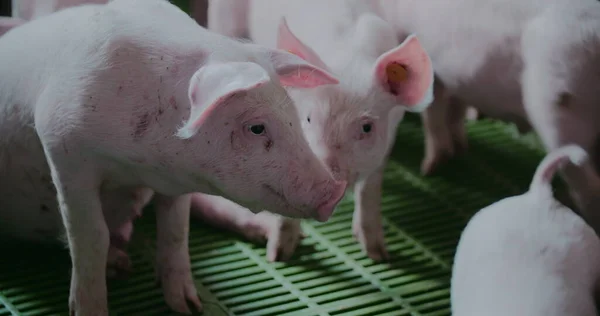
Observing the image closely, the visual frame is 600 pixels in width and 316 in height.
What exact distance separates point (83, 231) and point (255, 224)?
75 centimetres

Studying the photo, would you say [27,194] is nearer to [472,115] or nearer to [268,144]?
[268,144]

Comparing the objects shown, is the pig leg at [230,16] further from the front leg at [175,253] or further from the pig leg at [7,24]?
the front leg at [175,253]

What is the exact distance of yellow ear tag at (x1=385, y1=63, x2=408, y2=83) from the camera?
91.6 inches

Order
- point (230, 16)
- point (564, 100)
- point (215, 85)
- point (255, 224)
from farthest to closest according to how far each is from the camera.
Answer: point (230, 16) → point (255, 224) → point (564, 100) → point (215, 85)

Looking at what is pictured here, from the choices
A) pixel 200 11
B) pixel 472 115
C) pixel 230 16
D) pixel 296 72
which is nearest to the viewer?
pixel 296 72

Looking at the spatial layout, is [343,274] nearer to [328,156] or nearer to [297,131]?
[328,156]

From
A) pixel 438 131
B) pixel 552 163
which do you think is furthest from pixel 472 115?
pixel 552 163

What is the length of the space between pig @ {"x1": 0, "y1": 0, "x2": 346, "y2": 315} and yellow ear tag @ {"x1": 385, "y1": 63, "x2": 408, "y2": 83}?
0.29 metres

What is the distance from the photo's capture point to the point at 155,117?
1.85 metres

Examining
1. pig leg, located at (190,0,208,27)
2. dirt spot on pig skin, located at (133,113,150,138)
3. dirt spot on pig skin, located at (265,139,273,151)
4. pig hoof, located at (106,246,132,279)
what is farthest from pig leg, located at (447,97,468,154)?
dirt spot on pig skin, located at (133,113,150,138)

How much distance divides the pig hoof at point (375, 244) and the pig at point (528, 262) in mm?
530

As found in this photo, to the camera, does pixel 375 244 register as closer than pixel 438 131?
Yes

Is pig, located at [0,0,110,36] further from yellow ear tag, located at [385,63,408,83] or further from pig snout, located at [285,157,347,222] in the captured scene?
pig snout, located at [285,157,347,222]

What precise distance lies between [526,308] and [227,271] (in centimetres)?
99
